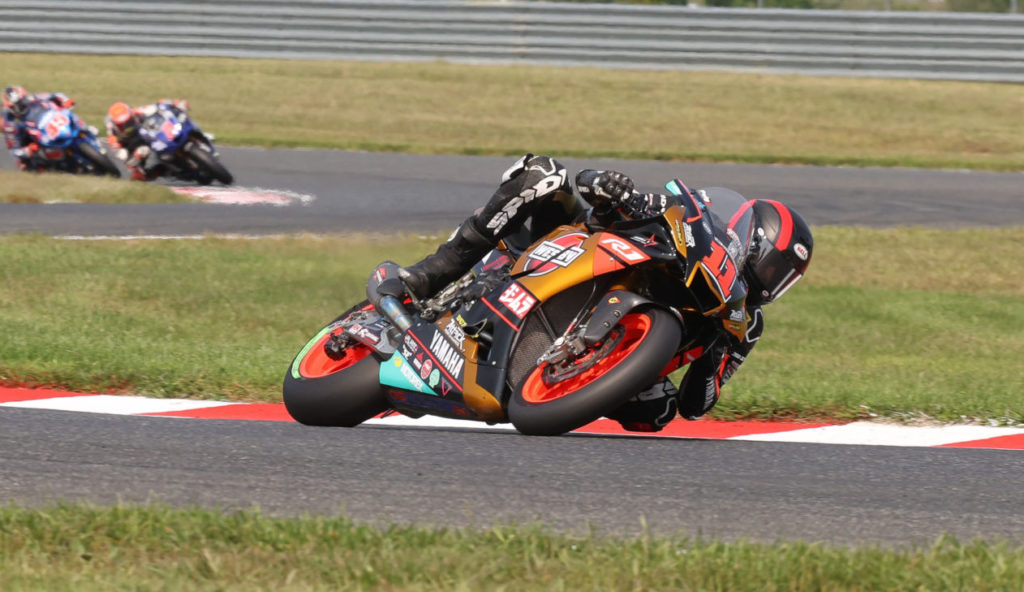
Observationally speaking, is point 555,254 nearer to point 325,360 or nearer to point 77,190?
point 325,360

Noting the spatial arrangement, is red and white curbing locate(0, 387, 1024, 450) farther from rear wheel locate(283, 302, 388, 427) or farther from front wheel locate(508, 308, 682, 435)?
front wheel locate(508, 308, 682, 435)

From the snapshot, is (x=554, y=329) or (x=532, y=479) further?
(x=554, y=329)

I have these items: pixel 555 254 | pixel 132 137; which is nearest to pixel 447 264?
pixel 555 254

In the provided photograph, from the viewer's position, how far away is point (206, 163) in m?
16.2

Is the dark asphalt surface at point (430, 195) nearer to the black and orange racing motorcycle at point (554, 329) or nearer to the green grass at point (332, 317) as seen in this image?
the green grass at point (332, 317)

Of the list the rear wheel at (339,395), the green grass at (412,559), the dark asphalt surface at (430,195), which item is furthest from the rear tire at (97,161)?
the green grass at (412,559)

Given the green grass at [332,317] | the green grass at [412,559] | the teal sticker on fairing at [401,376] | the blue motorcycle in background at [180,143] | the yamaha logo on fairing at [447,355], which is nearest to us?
the green grass at [412,559]

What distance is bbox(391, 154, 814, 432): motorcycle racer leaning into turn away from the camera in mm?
5738

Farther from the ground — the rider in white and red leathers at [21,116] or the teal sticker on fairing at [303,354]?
the teal sticker on fairing at [303,354]

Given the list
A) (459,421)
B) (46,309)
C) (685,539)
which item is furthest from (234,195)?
(685,539)

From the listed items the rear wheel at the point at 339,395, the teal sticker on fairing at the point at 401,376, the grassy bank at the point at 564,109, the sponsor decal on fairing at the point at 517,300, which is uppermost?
the sponsor decal on fairing at the point at 517,300

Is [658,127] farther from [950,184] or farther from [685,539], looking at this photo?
[685,539]

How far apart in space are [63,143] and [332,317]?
7.57 m

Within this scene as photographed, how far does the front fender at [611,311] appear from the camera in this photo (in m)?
5.27
